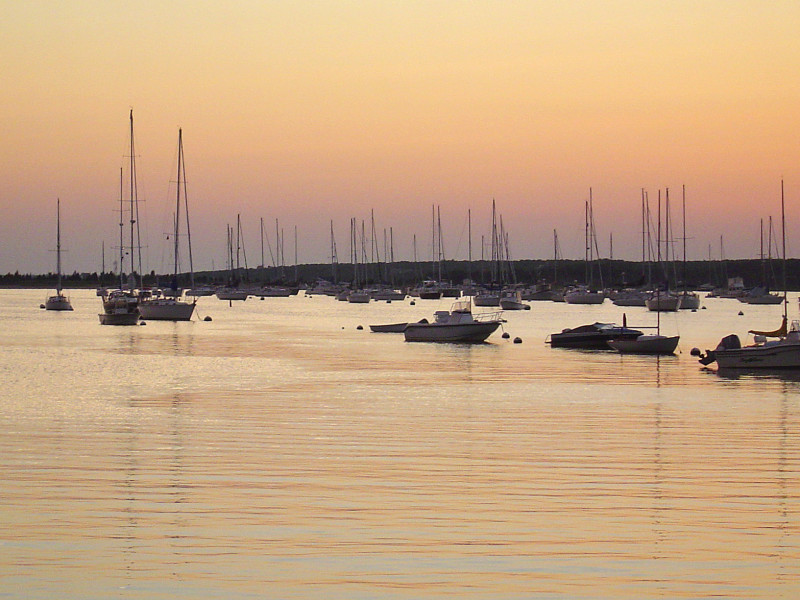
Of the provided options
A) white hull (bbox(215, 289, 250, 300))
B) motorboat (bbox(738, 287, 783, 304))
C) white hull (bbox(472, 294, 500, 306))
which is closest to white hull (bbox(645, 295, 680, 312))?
white hull (bbox(472, 294, 500, 306))

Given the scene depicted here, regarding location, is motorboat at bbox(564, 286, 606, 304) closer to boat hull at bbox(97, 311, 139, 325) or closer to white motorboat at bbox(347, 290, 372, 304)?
white motorboat at bbox(347, 290, 372, 304)

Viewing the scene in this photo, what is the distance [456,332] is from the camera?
5606 centimetres

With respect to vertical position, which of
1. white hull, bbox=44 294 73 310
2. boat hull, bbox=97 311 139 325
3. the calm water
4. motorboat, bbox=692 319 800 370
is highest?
white hull, bbox=44 294 73 310

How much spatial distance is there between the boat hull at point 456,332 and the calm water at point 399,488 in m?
21.0

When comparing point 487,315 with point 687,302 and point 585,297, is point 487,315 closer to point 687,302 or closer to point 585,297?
point 687,302

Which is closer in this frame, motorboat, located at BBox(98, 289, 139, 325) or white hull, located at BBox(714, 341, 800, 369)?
white hull, located at BBox(714, 341, 800, 369)

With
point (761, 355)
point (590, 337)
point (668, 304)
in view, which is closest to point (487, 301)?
point (668, 304)

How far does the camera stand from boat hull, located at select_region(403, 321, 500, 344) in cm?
5591

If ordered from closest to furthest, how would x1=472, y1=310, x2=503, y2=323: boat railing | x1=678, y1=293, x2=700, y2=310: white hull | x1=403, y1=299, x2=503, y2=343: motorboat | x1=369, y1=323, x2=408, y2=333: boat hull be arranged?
1. x1=403, y1=299, x2=503, y2=343: motorboat
2. x1=472, y1=310, x2=503, y2=323: boat railing
3. x1=369, y1=323, x2=408, y2=333: boat hull
4. x1=678, y1=293, x2=700, y2=310: white hull

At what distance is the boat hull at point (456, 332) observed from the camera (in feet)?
183

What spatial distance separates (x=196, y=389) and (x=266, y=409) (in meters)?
6.24

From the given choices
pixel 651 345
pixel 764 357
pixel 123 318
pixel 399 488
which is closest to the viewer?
pixel 399 488

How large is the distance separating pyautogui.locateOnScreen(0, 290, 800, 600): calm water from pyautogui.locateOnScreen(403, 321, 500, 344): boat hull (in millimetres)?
20958

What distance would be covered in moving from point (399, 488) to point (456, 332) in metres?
40.7
